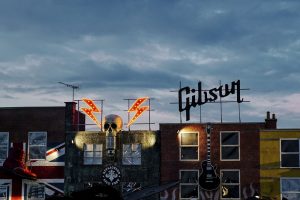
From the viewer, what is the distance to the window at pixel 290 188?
39188 millimetres

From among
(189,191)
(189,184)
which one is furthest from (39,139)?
(189,191)

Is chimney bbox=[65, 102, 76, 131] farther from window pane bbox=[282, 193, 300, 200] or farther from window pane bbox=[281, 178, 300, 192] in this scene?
window pane bbox=[282, 193, 300, 200]

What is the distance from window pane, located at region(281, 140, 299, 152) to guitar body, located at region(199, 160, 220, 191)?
5.24 m

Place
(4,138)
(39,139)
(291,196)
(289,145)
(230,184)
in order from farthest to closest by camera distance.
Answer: (4,138) < (39,139) < (230,184) < (289,145) < (291,196)

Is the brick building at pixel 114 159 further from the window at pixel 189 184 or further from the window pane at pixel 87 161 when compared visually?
the window at pixel 189 184

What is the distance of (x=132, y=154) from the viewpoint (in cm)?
4150

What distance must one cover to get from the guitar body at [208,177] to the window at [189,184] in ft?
1.51

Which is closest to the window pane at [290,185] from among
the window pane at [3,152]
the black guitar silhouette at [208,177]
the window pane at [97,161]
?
the black guitar silhouette at [208,177]

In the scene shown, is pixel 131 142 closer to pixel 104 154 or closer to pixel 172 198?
pixel 104 154

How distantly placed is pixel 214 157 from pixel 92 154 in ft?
30.4

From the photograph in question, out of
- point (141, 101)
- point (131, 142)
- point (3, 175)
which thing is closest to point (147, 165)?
point (131, 142)

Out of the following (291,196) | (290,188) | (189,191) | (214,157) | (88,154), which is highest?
(88,154)

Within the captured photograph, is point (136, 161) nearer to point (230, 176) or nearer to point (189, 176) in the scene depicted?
point (189, 176)

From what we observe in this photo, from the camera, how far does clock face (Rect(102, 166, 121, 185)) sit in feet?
135
